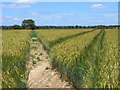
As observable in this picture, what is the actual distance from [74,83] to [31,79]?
247 cm

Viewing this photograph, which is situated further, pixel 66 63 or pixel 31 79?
pixel 31 79

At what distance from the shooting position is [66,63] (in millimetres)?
6723

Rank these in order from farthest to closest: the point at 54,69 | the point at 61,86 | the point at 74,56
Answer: the point at 54,69 → the point at 74,56 → the point at 61,86

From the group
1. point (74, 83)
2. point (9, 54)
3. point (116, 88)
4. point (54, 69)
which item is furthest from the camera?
point (54, 69)

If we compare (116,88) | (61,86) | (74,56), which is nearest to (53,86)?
(61,86)

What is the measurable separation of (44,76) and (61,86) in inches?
62.2

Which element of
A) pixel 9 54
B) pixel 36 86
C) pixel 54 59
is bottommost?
pixel 36 86

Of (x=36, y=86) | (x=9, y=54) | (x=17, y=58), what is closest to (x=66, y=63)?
(x=36, y=86)

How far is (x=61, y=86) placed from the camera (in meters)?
6.34

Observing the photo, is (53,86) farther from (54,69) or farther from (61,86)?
(54,69)

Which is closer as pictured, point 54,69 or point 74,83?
point 74,83

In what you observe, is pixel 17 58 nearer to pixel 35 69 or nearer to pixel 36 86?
pixel 36 86

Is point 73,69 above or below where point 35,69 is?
above

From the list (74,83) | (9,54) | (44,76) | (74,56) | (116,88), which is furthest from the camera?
(44,76)
